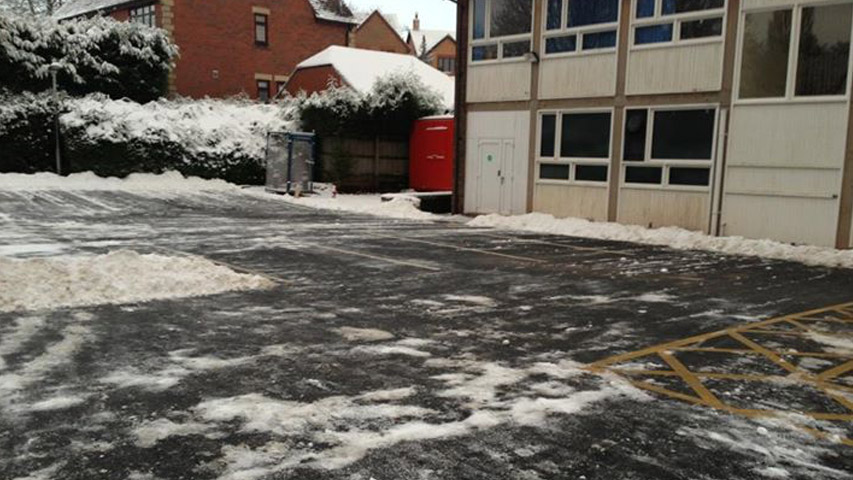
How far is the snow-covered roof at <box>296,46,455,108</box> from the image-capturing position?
29031 millimetres

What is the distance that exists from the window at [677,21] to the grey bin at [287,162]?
37.7 ft

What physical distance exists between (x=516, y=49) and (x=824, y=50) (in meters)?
7.18

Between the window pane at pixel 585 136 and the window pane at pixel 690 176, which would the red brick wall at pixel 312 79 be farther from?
the window pane at pixel 690 176

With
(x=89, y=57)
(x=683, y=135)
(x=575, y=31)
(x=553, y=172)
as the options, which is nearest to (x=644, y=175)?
(x=683, y=135)

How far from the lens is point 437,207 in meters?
20.7

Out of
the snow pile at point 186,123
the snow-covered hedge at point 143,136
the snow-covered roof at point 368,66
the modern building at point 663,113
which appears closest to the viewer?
the modern building at point 663,113

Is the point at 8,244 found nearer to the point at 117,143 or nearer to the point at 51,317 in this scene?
the point at 51,317

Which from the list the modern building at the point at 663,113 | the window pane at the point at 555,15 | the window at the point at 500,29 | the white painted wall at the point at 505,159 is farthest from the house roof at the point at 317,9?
the window pane at the point at 555,15

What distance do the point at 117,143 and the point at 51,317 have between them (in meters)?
17.0

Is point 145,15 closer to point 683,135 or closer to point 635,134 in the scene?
point 635,134

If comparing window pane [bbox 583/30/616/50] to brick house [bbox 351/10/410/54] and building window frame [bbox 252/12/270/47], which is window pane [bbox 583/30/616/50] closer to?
building window frame [bbox 252/12/270/47]

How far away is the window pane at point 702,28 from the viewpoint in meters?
14.1

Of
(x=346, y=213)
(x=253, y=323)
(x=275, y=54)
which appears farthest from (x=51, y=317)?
(x=275, y=54)

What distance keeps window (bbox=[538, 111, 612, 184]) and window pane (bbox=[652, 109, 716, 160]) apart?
1232 millimetres
